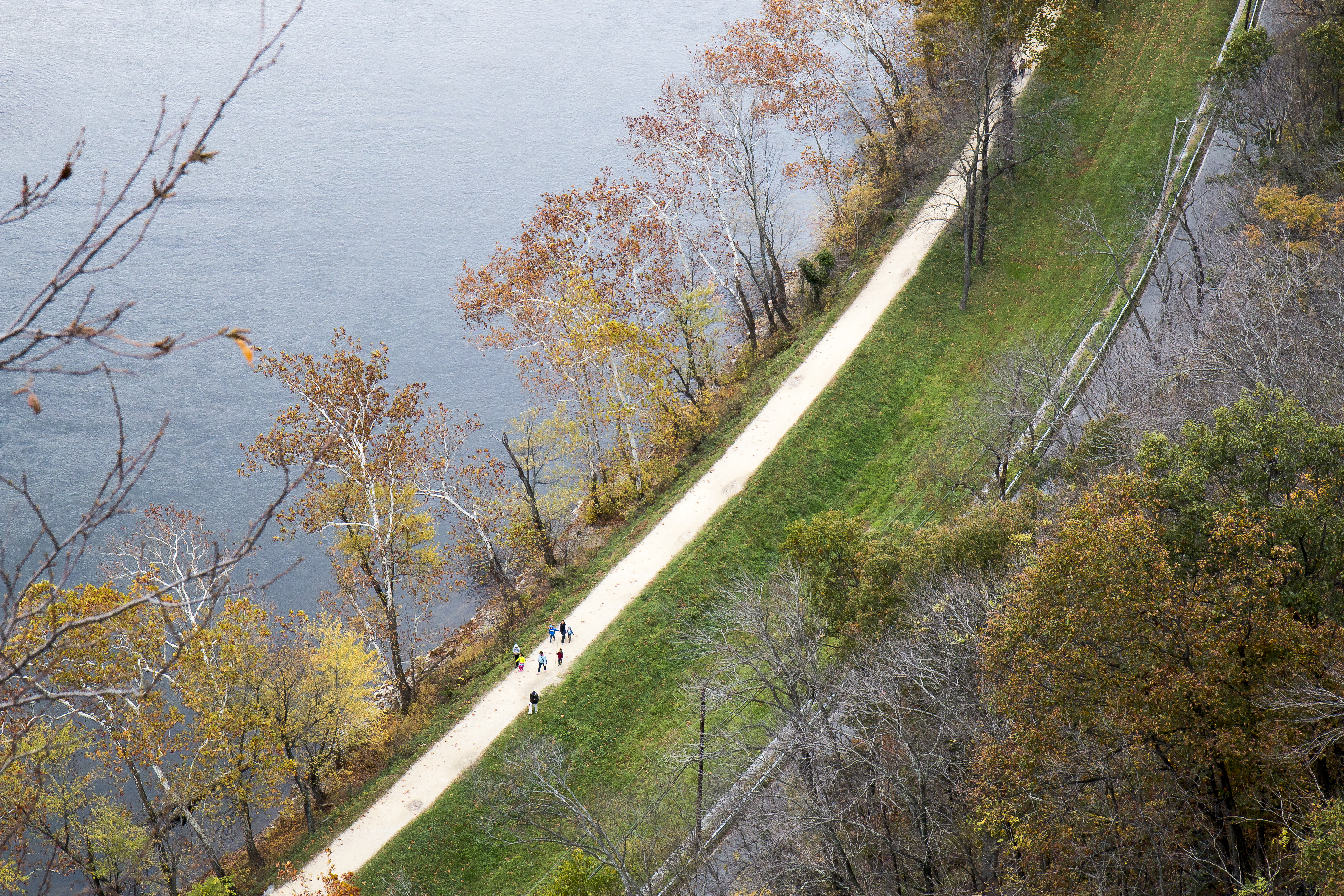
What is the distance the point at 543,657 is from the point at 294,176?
123 feet

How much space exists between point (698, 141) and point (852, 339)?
13.7m

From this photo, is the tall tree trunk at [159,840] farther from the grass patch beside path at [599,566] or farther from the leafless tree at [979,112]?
the leafless tree at [979,112]

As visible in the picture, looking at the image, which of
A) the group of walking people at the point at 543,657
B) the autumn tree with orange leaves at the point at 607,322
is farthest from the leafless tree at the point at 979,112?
the group of walking people at the point at 543,657

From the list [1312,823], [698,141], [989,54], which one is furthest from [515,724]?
[989,54]

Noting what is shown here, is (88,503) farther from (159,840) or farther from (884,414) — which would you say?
(884,414)

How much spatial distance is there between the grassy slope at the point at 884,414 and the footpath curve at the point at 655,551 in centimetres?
59

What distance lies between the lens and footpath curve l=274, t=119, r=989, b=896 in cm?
3319

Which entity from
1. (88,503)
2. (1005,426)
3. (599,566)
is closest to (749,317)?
(599,566)

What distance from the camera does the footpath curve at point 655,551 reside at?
3319 cm

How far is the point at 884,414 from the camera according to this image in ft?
151

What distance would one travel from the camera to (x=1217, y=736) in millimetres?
17547

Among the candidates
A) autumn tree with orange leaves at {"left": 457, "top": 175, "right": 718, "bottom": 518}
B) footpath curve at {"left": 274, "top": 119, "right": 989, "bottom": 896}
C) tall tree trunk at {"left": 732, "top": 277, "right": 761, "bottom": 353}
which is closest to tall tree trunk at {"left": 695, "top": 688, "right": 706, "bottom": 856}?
footpath curve at {"left": 274, "top": 119, "right": 989, "bottom": 896}

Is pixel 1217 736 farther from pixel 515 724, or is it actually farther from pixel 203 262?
pixel 203 262

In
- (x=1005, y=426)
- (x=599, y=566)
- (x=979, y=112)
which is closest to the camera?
(x=1005, y=426)
